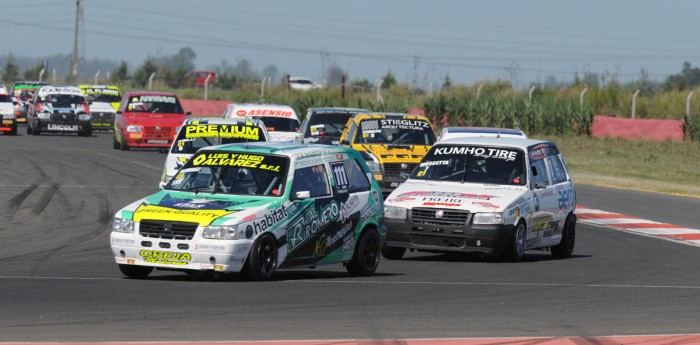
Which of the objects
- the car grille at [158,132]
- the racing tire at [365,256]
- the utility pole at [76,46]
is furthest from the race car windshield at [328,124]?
the utility pole at [76,46]

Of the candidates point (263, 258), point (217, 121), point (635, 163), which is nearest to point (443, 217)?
point (263, 258)

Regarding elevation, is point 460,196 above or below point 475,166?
below

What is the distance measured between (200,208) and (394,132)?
14.2 m

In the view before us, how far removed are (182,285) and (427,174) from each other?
224 inches

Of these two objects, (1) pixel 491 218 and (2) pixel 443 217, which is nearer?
(1) pixel 491 218

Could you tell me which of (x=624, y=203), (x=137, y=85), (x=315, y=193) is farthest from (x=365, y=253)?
(x=137, y=85)

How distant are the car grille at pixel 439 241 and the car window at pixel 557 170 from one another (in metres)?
2.44

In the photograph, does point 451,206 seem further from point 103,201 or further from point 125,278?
point 103,201

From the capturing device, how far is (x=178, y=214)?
13906 millimetres

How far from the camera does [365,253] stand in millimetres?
15836

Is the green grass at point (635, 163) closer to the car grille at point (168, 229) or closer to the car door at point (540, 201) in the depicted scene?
the car door at point (540, 201)

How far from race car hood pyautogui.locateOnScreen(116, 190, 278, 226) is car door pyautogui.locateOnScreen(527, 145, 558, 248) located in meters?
4.96

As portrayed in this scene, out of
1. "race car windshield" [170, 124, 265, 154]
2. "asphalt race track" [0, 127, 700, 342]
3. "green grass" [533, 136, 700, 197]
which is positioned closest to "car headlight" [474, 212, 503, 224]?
"asphalt race track" [0, 127, 700, 342]

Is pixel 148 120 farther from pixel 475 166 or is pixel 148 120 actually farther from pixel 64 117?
pixel 475 166
